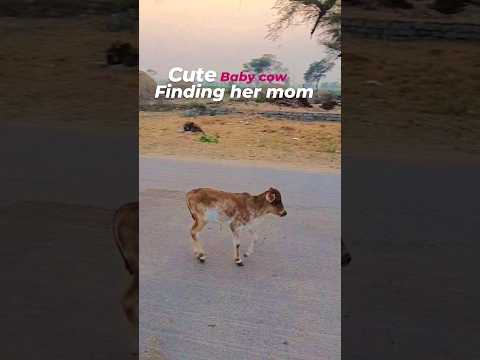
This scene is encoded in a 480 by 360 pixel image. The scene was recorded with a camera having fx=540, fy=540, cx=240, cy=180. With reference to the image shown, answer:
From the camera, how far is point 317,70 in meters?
3.34

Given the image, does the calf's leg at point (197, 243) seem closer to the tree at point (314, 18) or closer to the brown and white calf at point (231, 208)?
→ the brown and white calf at point (231, 208)

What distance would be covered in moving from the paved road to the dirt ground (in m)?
0.08

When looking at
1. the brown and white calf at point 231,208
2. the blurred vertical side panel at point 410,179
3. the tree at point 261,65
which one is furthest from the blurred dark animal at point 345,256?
the tree at point 261,65

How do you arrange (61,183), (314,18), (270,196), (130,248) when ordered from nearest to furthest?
1. (314,18)
2. (270,196)
3. (130,248)
4. (61,183)

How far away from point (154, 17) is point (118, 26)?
275 mm

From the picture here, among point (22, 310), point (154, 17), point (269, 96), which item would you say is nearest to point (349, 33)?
point (269, 96)

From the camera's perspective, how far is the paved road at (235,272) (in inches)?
133

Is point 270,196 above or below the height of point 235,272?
above

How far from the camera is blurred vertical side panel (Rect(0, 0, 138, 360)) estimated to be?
3.57m

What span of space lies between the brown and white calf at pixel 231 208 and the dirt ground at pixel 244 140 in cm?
24

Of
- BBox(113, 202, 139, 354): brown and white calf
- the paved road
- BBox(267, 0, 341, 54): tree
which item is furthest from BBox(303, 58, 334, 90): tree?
BBox(113, 202, 139, 354): brown and white calf

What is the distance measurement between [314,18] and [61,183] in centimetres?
199

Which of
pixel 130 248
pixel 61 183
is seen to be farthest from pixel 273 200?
pixel 61 183

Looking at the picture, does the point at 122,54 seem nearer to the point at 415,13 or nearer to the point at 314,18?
the point at 314,18
